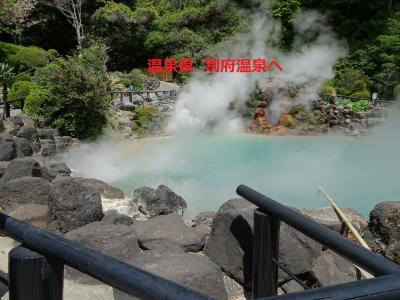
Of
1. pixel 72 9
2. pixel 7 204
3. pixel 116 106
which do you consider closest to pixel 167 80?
pixel 72 9

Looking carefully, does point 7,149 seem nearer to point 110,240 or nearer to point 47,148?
point 47,148

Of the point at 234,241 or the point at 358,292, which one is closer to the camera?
the point at 358,292

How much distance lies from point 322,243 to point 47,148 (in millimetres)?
10403

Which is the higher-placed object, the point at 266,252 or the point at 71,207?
the point at 266,252

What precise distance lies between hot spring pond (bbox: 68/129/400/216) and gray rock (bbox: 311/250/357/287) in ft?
13.3

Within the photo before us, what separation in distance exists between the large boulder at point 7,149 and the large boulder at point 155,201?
3559mm

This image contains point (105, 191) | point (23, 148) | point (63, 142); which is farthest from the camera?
point (63, 142)

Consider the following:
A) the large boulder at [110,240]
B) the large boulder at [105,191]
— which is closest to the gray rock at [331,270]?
the large boulder at [110,240]

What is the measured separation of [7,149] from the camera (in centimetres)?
844

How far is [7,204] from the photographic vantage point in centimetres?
521

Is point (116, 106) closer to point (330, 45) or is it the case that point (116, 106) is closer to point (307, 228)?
point (330, 45)

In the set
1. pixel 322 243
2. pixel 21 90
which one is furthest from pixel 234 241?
pixel 21 90

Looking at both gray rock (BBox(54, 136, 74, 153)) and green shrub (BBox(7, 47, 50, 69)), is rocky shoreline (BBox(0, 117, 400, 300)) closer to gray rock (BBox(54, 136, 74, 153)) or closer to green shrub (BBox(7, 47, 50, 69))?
gray rock (BBox(54, 136, 74, 153))

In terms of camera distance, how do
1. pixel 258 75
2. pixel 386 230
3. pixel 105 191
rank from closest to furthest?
pixel 386 230 → pixel 105 191 → pixel 258 75
